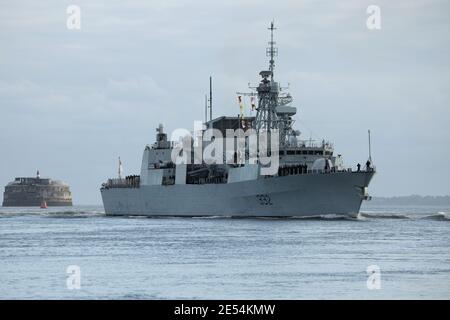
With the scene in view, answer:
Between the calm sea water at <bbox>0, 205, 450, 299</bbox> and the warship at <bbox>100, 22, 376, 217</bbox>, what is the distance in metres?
4.68

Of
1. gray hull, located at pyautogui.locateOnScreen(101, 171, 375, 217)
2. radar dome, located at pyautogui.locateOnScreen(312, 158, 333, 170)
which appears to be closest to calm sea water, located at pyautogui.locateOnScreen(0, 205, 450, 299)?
gray hull, located at pyautogui.locateOnScreen(101, 171, 375, 217)

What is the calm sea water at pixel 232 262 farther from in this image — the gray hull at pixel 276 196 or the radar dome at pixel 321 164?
the radar dome at pixel 321 164

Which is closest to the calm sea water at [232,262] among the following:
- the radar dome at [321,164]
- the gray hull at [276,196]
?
the gray hull at [276,196]

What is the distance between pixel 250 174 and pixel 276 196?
3814mm

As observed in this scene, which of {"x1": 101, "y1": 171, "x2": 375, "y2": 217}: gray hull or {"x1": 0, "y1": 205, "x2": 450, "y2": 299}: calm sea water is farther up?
{"x1": 101, "y1": 171, "x2": 375, "y2": 217}: gray hull

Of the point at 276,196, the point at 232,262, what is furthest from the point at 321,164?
the point at 232,262

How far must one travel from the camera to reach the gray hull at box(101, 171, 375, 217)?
2643 inches

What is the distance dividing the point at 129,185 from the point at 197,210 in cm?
2059

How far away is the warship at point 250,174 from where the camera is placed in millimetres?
68375

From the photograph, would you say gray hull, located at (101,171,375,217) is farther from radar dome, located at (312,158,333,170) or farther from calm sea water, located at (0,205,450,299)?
calm sea water, located at (0,205,450,299)

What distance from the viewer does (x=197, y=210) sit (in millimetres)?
84062

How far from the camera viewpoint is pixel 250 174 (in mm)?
73438
